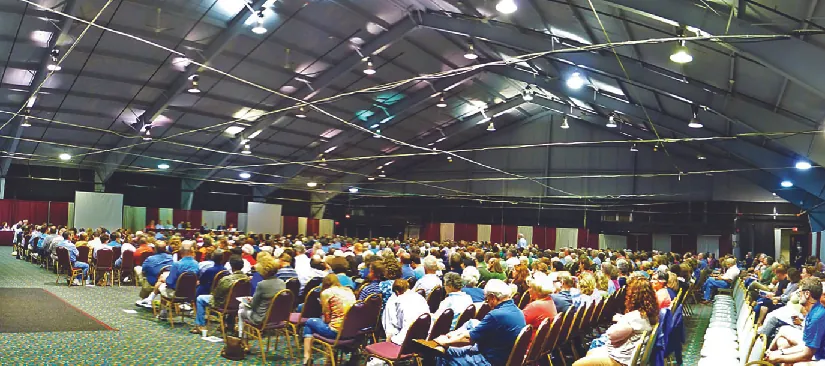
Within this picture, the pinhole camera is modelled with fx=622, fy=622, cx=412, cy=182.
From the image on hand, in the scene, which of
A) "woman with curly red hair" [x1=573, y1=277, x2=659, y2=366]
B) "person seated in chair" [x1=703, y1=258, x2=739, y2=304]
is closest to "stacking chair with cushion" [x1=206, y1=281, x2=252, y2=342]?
"woman with curly red hair" [x1=573, y1=277, x2=659, y2=366]

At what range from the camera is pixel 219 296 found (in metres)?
7.58

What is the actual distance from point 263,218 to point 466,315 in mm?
27931

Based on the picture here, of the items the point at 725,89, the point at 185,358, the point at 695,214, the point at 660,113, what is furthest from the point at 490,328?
the point at 695,214

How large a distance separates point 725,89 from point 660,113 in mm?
5608

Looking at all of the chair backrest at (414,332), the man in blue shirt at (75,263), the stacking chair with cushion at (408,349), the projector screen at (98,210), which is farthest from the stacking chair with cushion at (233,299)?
the projector screen at (98,210)

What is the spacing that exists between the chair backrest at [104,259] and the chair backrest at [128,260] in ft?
0.74

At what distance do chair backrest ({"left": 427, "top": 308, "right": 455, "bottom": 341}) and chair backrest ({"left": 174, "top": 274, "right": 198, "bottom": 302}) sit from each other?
4.37 m

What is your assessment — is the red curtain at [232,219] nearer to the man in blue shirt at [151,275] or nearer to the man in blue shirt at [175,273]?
the man in blue shirt at [151,275]

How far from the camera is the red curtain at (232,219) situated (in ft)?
106

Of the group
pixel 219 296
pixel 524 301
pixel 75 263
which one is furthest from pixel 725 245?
pixel 219 296

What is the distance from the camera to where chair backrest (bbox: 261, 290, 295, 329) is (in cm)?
664

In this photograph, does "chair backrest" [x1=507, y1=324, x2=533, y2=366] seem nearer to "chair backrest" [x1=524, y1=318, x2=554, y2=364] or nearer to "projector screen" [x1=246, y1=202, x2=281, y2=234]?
"chair backrest" [x1=524, y1=318, x2=554, y2=364]

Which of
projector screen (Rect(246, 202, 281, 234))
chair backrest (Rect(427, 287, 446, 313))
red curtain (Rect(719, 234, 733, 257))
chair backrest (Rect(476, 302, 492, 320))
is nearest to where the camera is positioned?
A: chair backrest (Rect(476, 302, 492, 320))

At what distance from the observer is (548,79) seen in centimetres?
1992
